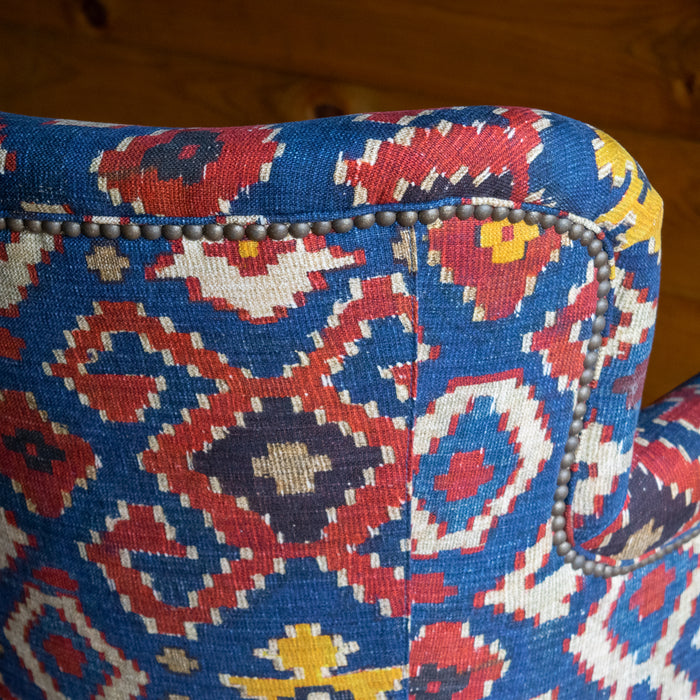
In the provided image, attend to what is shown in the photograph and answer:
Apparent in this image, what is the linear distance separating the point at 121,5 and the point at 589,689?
1423 mm


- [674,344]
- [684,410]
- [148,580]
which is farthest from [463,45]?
[148,580]

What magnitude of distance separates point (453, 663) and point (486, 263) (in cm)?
28

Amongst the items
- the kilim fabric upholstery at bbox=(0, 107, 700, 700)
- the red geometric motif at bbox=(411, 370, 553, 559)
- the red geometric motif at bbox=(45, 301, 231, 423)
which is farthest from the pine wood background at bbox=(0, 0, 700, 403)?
the red geometric motif at bbox=(45, 301, 231, 423)

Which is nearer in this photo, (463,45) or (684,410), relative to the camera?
(684,410)

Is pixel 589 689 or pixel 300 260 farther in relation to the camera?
pixel 589 689

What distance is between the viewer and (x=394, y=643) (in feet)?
1.76

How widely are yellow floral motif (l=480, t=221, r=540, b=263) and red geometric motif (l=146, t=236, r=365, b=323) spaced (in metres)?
0.07

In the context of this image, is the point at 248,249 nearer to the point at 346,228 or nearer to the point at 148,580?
the point at 346,228

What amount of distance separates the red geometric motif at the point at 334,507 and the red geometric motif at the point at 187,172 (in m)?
0.06

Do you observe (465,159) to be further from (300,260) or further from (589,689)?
(589,689)

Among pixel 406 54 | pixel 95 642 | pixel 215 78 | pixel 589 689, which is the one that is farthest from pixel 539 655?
pixel 215 78

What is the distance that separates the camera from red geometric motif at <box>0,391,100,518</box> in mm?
486

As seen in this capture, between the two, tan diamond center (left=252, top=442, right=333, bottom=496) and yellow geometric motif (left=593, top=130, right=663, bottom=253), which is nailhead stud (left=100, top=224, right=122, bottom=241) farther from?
yellow geometric motif (left=593, top=130, right=663, bottom=253)

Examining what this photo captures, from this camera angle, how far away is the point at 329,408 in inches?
17.9
